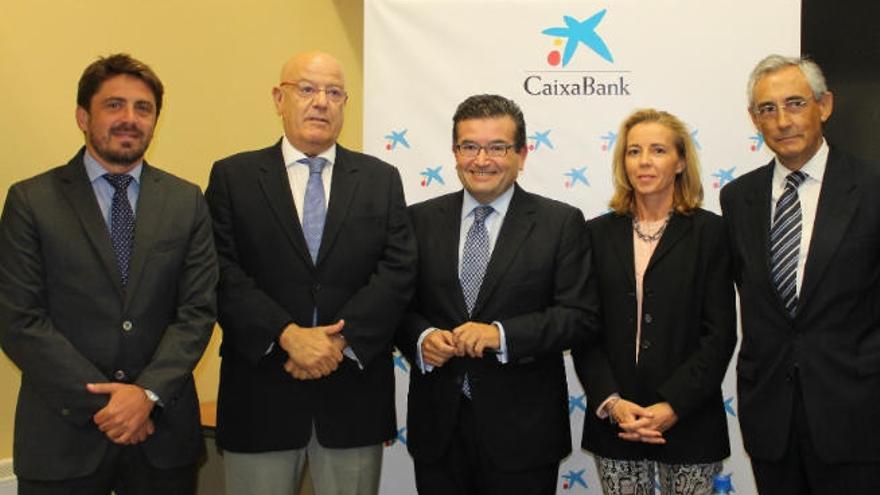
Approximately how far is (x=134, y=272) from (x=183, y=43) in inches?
83.1

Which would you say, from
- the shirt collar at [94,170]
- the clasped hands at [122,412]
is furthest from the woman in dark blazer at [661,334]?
the shirt collar at [94,170]

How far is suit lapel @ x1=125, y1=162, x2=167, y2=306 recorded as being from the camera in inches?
99.9

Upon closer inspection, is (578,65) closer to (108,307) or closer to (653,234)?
(653,234)

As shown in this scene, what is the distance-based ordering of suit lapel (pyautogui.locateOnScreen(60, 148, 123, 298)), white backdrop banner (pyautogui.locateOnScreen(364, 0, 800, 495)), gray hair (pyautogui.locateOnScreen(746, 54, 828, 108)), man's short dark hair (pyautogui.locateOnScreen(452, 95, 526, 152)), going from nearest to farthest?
suit lapel (pyautogui.locateOnScreen(60, 148, 123, 298)) < gray hair (pyautogui.locateOnScreen(746, 54, 828, 108)) < man's short dark hair (pyautogui.locateOnScreen(452, 95, 526, 152)) < white backdrop banner (pyautogui.locateOnScreen(364, 0, 800, 495))

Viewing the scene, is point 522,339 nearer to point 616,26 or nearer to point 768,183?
A: point 768,183

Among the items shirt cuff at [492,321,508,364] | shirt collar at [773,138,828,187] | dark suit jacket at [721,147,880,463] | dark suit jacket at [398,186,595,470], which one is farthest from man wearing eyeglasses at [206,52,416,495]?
shirt collar at [773,138,828,187]

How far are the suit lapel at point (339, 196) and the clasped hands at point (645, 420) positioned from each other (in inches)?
40.5

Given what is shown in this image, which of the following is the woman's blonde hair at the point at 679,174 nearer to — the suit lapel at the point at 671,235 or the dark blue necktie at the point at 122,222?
the suit lapel at the point at 671,235

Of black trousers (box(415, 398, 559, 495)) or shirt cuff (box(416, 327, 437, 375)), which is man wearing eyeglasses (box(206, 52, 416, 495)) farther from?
black trousers (box(415, 398, 559, 495))

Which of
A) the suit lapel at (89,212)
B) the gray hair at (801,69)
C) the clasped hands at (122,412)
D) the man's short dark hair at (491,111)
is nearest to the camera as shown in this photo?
the clasped hands at (122,412)

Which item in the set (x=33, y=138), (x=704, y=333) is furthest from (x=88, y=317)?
(x=704, y=333)

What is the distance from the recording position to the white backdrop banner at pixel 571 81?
3758mm

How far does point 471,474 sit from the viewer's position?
2756mm

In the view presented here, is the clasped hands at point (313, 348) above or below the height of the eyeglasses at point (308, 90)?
below
